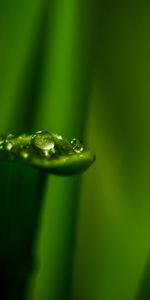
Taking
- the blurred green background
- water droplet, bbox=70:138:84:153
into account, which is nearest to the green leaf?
water droplet, bbox=70:138:84:153

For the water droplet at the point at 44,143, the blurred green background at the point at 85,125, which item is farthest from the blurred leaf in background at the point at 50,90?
the water droplet at the point at 44,143

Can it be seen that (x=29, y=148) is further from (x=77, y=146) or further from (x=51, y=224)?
(x=51, y=224)

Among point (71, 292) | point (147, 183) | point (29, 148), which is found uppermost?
point (29, 148)

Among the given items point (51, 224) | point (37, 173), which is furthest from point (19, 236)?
point (51, 224)

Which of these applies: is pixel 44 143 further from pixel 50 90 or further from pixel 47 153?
pixel 50 90

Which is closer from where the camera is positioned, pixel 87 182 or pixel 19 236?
pixel 19 236

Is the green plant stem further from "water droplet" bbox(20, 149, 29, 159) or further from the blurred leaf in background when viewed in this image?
the blurred leaf in background
